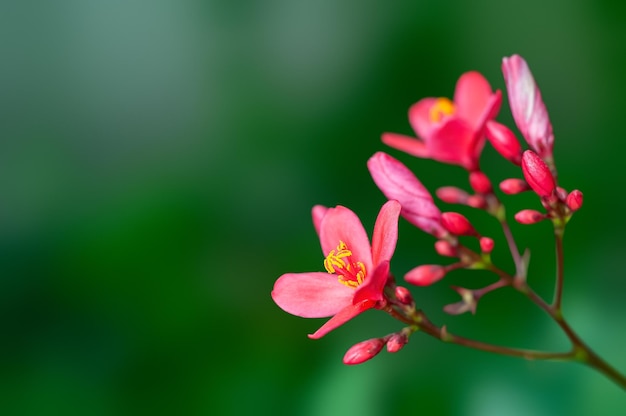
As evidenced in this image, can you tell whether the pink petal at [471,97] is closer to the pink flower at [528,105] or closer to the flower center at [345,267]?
the pink flower at [528,105]

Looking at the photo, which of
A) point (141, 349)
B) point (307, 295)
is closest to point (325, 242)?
point (307, 295)

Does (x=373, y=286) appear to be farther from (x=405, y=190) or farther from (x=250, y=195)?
(x=250, y=195)

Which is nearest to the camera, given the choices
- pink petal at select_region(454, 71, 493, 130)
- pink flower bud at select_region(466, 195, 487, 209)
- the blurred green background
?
pink flower bud at select_region(466, 195, 487, 209)

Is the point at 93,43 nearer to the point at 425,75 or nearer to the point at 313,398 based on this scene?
the point at 425,75

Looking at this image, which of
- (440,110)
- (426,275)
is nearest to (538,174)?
(426,275)

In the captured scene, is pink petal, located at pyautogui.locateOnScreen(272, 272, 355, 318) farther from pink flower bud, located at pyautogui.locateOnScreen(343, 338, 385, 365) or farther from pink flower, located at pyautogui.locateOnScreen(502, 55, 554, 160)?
pink flower, located at pyautogui.locateOnScreen(502, 55, 554, 160)

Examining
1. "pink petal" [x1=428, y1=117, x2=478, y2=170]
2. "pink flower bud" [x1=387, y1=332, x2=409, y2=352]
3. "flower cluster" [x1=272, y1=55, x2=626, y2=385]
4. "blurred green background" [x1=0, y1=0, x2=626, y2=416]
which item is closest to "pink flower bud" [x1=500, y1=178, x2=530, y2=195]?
"flower cluster" [x1=272, y1=55, x2=626, y2=385]

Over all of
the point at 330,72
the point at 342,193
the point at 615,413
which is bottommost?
the point at 615,413
